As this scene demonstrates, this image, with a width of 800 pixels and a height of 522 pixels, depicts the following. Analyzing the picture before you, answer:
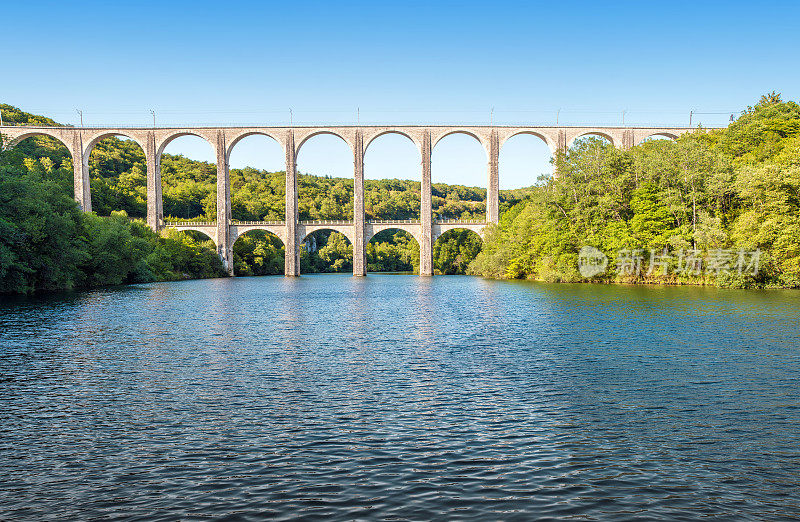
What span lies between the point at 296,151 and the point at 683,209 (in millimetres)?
51264

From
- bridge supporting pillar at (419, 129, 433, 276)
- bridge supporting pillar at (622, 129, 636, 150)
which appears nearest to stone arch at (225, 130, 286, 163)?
bridge supporting pillar at (419, 129, 433, 276)

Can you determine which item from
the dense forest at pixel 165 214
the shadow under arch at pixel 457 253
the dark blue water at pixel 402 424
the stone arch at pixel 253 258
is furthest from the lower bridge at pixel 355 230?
the dark blue water at pixel 402 424

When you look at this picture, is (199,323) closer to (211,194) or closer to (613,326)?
(613,326)

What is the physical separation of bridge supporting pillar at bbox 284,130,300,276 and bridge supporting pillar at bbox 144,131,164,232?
1725cm

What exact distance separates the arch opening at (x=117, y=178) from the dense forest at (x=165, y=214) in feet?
0.66

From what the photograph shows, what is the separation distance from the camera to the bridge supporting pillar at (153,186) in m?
79.2

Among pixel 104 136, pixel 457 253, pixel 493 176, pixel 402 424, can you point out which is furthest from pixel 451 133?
pixel 402 424

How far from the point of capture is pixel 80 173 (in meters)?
77.6

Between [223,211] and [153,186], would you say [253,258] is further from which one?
[153,186]

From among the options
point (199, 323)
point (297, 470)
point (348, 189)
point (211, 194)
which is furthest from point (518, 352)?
point (348, 189)

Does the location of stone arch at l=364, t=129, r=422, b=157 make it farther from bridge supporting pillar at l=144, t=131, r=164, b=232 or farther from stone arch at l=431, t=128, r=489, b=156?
bridge supporting pillar at l=144, t=131, r=164, b=232

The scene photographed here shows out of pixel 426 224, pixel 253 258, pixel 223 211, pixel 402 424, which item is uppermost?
pixel 223 211

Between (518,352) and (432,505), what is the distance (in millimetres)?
10548

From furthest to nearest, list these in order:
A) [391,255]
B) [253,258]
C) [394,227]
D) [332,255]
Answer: [332,255] < [391,255] < [253,258] < [394,227]
